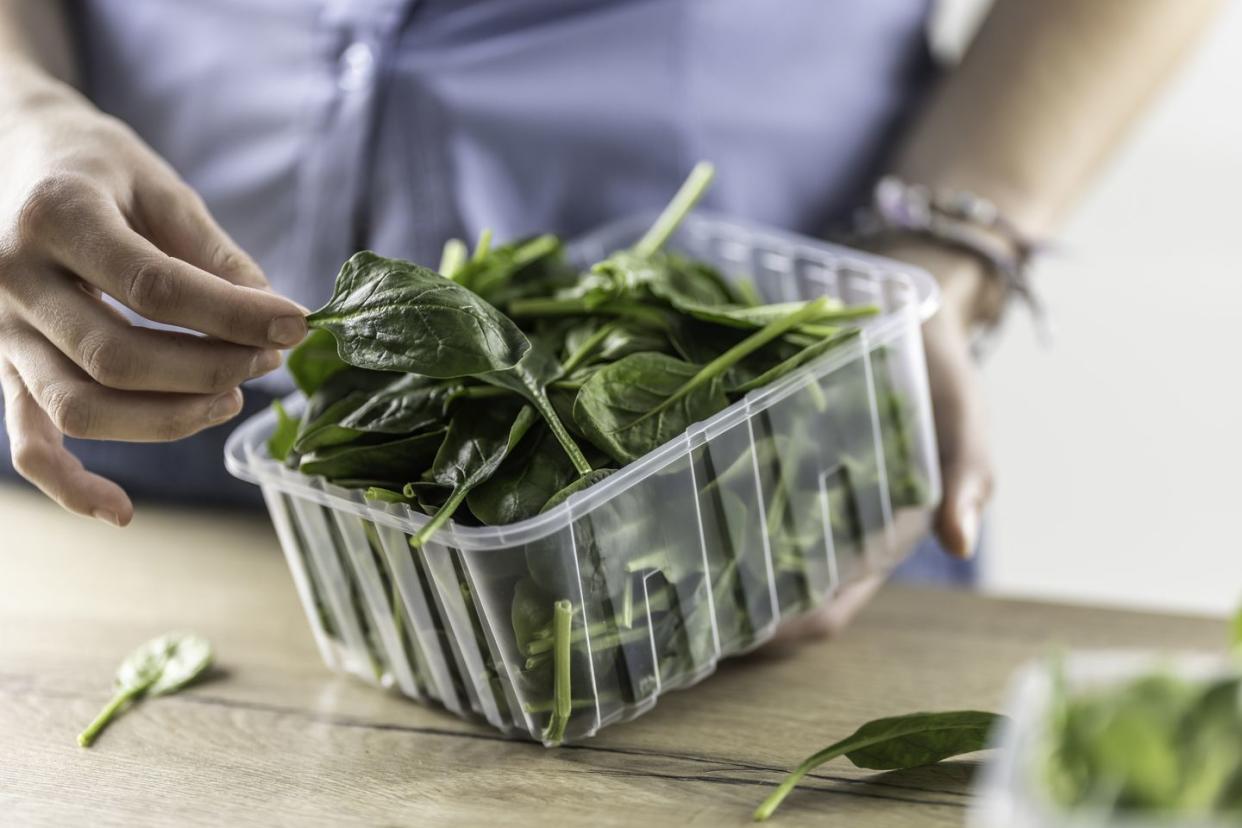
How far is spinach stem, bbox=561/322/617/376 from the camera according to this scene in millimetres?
550

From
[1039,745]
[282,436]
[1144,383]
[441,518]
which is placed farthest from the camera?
[1144,383]

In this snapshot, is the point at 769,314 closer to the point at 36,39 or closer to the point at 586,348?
the point at 586,348

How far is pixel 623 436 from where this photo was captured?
1.69 ft

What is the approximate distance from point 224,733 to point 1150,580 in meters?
1.35

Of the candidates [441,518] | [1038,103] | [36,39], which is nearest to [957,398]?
[1038,103]

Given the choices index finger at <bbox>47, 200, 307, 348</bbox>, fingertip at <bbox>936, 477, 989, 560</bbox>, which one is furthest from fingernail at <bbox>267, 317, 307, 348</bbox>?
fingertip at <bbox>936, 477, 989, 560</bbox>

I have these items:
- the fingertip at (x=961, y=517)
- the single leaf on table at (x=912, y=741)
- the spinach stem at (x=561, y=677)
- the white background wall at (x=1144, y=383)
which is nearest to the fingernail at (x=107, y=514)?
the spinach stem at (x=561, y=677)

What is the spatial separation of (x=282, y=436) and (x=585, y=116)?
33 cm

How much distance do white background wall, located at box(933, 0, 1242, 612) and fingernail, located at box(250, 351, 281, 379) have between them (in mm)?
1132

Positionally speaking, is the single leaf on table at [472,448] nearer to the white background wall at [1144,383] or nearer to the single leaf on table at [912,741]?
the single leaf on table at [912,741]

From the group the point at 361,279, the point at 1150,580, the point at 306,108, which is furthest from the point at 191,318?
the point at 1150,580

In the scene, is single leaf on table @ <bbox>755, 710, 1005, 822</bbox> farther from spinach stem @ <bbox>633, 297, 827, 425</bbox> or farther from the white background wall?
the white background wall

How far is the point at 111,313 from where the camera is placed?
51 cm

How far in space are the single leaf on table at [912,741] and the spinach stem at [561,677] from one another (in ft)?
0.31
